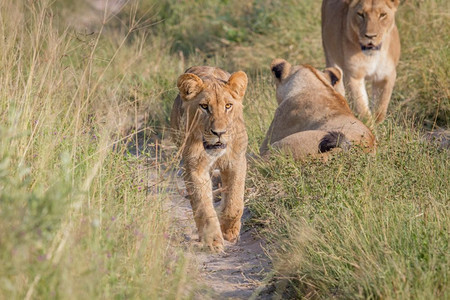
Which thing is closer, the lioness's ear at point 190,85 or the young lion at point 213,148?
the young lion at point 213,148

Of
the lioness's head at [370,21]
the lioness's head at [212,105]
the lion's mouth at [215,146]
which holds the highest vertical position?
the lioness's head at [212,105]

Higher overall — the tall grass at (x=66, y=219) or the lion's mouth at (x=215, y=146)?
the tall grass at (x=66, y=219)

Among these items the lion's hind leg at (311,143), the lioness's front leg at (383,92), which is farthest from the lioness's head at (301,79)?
the lion's hind leg at (311,143)

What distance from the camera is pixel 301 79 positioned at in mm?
6668

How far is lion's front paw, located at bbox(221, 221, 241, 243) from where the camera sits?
4852mm

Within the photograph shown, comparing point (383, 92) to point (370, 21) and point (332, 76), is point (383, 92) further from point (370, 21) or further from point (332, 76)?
point (332, 76)

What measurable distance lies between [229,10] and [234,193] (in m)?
6.42

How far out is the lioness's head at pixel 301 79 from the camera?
21.6 feet

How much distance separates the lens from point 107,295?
2889mm

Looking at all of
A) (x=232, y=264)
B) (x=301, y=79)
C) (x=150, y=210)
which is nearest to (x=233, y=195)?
(x=232, y=264)

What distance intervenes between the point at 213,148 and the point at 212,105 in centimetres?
25

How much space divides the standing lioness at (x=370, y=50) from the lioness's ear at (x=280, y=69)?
77 centimetres

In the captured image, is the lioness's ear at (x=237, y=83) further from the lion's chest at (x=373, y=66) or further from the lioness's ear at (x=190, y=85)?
the lion's chest at (x=373, y=66)

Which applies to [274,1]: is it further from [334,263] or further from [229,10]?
[334,263]
